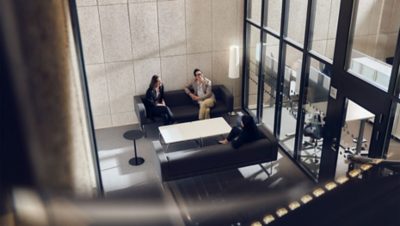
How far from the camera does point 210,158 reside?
6.05m

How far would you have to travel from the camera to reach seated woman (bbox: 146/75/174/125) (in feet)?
25.9

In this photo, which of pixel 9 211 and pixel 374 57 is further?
pixel 374 57

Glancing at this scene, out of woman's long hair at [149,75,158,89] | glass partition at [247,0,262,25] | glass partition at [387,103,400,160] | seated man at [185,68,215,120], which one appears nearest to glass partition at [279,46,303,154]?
glass partition at [247,0,262,25]

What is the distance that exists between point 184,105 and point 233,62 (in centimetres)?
142

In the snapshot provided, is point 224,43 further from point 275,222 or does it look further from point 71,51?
point 71,51

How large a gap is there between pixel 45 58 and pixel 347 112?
5.72 m

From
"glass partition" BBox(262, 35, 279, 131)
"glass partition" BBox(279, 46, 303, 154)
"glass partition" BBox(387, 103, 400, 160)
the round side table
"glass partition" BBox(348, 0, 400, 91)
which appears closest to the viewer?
"glass partition" BBox(387, 103, 400, 160)

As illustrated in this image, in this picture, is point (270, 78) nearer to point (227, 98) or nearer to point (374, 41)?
point (227, 98)

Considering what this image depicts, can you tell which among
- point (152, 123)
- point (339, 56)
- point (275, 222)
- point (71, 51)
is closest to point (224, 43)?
point (152, 123)

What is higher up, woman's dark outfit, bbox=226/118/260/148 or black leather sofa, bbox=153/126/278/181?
woman's dark outfit, bbox=226/118/260/148

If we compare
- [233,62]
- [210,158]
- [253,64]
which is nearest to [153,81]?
[233,62]

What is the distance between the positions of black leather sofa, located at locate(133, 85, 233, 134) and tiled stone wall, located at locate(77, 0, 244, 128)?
0.26 m

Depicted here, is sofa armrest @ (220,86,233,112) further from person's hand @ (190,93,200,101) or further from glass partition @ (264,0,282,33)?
glass partition @ (264,0,282,33)

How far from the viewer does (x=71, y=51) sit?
0.35m
